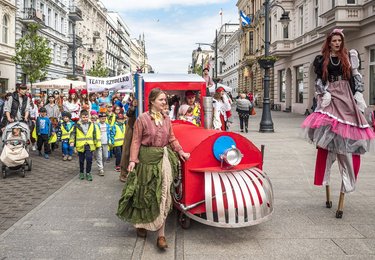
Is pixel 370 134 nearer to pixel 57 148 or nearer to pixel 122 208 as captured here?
pixel 122 208

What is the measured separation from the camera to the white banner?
1230 centimetres

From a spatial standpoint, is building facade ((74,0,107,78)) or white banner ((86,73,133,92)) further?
building facade ((74,0,107,78))

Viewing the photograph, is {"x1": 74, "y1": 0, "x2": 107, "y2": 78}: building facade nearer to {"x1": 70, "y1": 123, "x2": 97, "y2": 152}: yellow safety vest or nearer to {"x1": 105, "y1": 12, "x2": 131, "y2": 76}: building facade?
{"x1": 105, "y1": 12, "x2": 131, "y2": 76}: building facade

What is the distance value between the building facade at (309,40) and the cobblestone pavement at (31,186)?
15.6 metres

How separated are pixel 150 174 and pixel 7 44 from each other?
103 feet

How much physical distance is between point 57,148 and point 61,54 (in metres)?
37.4

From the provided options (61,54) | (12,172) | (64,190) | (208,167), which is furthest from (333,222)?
(61,54)

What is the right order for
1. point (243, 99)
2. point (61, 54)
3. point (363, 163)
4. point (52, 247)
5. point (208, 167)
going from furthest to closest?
1. point (61, 54)
2. point (243, 99)
3. point (363, 163)
4. point (208, 167)
5. point (52, 247)

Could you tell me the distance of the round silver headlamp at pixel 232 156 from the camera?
4.36 metres

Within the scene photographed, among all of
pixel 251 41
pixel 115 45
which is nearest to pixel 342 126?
→ pixel 251 41

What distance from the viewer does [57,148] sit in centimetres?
1316

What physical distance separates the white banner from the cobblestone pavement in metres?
2.82

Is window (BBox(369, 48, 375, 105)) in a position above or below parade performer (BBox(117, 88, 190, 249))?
above

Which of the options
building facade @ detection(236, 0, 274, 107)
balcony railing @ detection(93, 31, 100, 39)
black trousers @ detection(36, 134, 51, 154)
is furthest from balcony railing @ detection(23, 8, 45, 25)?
balcony railing @ detection(93, 31, 100, 39)
